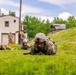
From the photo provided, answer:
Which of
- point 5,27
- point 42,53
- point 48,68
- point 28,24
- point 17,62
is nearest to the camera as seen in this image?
point 48,68

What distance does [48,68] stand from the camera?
40.8 feet

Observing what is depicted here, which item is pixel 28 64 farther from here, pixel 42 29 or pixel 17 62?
pixel 42 29

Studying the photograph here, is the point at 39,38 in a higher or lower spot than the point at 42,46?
higher

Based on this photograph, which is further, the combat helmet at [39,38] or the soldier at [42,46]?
the soldier at [42,46]

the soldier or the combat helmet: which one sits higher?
the combat helmet

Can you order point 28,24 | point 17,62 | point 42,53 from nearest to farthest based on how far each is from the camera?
point 17,62 → point 42,53 → point 28,24

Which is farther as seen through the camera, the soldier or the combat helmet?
the soldier

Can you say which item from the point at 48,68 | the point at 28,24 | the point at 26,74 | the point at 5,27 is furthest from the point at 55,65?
the point at 28,24

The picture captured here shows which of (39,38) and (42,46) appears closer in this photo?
(39,38)

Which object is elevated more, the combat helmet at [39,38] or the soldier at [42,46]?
the combat helmet at [39,38]

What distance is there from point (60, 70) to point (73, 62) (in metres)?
1.72

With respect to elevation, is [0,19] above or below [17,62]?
above

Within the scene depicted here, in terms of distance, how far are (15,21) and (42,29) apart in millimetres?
69828

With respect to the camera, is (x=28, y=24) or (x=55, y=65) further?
(x=28, y=24)
